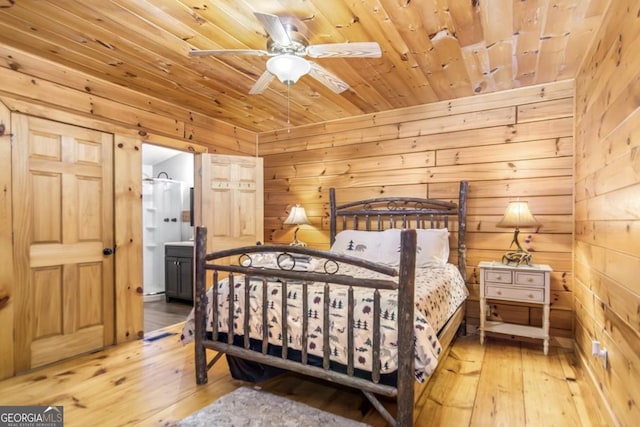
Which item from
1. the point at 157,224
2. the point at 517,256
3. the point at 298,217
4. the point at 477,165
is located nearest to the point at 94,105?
the point at 298,217

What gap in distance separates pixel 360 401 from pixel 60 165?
290cm

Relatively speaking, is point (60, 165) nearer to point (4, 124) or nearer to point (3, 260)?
point (4, 124)

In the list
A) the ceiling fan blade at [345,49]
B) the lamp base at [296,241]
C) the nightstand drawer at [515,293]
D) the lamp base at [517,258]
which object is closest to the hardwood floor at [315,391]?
the nightstand drawer at [515,293]

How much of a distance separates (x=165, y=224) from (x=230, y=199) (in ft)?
6.14

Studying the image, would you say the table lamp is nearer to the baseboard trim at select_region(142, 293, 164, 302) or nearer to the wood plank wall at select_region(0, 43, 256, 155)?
the wood plank wall at select_region(0, 43, 256, 155)

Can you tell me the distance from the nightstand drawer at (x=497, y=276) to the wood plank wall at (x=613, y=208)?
1.67 feet

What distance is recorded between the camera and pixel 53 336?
2.70 metres

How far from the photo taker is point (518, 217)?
285 cm

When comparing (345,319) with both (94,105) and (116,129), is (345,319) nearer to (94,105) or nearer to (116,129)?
(116,129)

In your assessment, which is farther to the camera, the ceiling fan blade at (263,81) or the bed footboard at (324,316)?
the ceiling fan blade at (263,81)

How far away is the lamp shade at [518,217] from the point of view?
111 inches

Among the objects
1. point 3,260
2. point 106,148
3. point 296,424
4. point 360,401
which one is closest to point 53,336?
point 3,260

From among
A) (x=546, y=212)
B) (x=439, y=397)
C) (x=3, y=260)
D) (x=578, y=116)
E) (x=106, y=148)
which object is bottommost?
(x=439, y=397)

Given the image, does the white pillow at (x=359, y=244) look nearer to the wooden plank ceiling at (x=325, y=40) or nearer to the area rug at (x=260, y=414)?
the wooden plank ceiling at (x=325, y=40)
